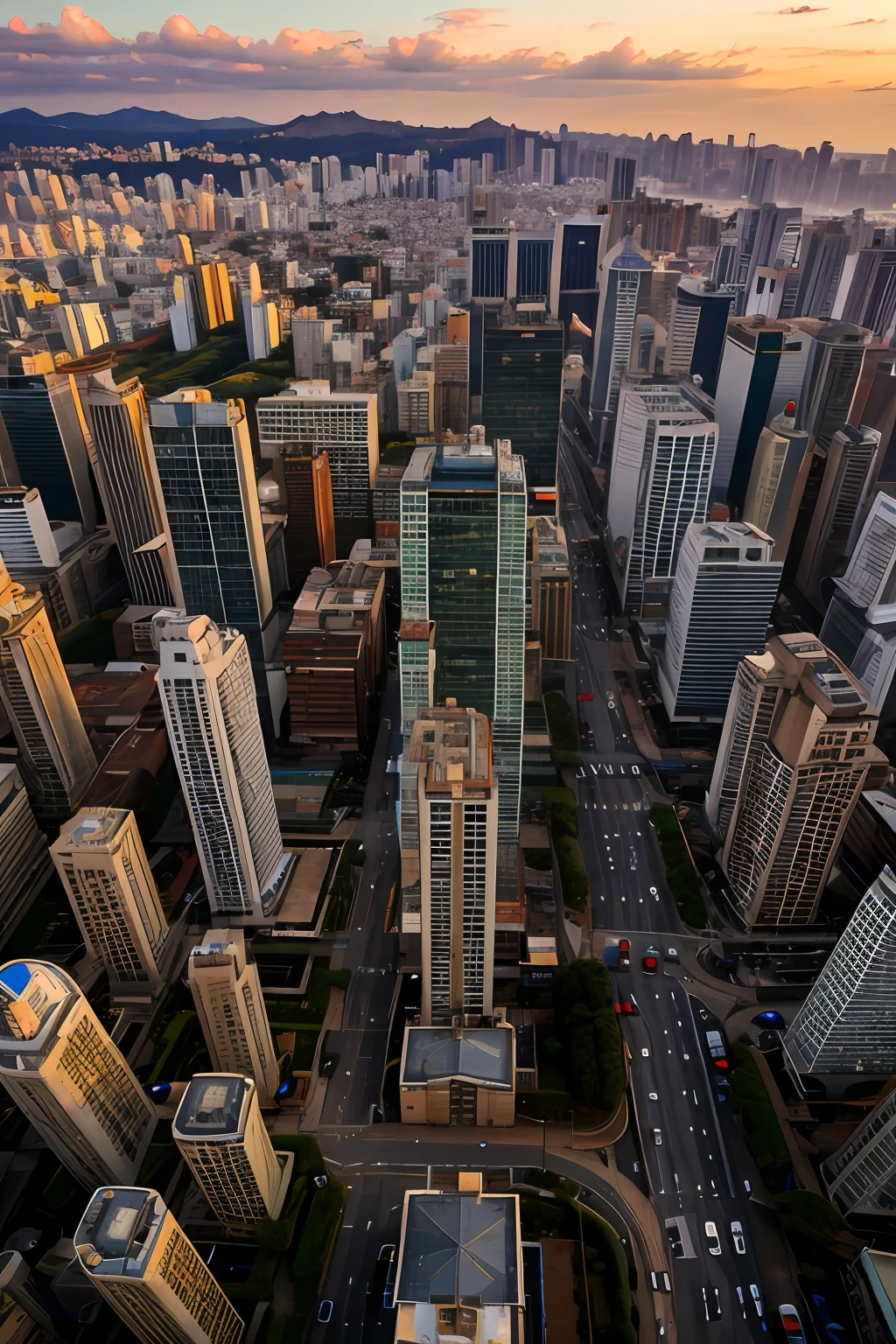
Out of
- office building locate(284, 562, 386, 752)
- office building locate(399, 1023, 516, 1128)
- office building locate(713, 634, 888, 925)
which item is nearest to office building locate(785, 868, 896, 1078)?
office building locate(713, 634, 888, 925)

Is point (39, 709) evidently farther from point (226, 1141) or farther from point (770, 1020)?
point (770, 1020)

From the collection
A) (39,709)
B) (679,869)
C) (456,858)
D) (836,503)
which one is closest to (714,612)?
(679,869)

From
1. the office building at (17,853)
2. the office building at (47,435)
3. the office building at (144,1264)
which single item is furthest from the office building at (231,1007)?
the office building at (47,435)

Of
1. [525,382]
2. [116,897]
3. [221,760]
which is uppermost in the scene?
[525,382]

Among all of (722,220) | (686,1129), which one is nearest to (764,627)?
(686,1129)

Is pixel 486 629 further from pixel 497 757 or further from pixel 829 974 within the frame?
pixel 829 974

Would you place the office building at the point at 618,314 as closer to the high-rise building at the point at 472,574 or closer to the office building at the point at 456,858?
the high-rise building at the point at 472,574

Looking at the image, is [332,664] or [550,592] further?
[550,592]
